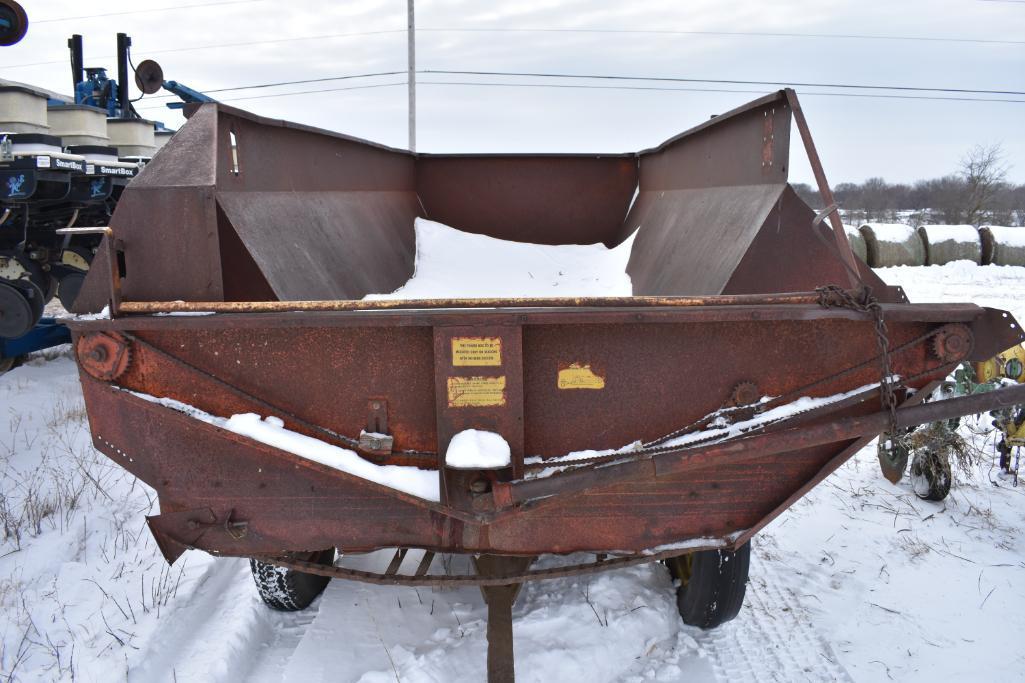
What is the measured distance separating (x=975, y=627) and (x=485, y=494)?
8.25 ft

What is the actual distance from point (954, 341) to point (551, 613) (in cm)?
189

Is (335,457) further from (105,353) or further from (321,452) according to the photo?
(105,353)

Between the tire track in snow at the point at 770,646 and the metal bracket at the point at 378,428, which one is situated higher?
the metal bracket at the point at 378,428

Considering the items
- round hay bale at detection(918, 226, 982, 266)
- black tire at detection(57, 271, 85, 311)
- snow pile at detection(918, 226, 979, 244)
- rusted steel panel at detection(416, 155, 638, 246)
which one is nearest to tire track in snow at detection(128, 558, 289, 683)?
rusted steel panel at detection(416, 155, 638, 246)

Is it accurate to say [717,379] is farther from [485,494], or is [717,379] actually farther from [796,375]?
[485,494]

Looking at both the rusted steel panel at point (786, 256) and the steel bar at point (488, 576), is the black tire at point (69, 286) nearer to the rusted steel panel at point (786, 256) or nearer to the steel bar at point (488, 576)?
the steel bar at point (488, 576)

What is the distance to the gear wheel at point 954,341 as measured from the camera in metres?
2.17

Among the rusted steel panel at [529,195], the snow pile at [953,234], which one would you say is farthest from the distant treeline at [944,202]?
the rusted steel panel at [529,195]

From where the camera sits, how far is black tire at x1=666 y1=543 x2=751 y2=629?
2881mm

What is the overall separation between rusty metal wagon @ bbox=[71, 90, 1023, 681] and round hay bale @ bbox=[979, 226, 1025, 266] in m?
19.8

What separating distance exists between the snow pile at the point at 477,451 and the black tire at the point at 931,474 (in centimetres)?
345

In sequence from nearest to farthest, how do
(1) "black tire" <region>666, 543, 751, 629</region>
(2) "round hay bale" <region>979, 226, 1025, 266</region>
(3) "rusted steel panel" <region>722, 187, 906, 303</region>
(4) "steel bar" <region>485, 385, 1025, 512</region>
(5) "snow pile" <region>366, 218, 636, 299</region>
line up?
(4) "steel bar" <region>485, 385, 1025, 512</region>, (3) "rusted steel panel" <region>722, 187, 906, 303</region>, (1) "black tire" <region>666, 543, 751, 629</region>, (5) "snow pile" <region>366, 218, 636, 299</region>, (2) "round hay bale" <region>979, 226, 1025, 266</region>

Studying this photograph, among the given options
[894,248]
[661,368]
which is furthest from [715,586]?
[894,248]

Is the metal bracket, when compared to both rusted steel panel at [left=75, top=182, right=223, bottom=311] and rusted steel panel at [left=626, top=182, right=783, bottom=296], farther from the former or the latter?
rusted steel panel at [left=626, top=182, right=783, bottom=296]
